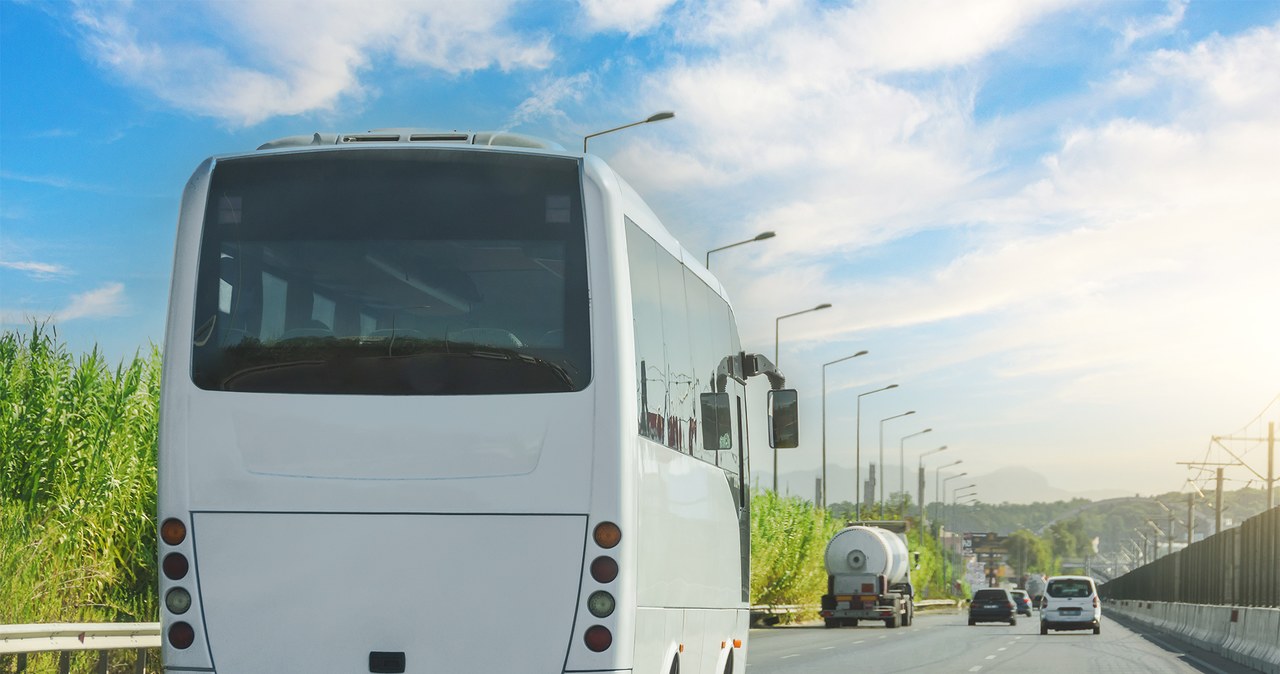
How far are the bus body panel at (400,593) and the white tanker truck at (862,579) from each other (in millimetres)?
43465

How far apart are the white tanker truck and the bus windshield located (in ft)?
142

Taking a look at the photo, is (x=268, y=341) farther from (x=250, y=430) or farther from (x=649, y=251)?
(x=649, y=251)

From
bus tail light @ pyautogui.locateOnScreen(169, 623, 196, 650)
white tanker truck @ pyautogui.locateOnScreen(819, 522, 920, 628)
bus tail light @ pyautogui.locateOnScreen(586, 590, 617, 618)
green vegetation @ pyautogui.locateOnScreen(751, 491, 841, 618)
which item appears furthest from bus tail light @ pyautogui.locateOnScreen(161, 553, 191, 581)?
white tanker truck @ pyautogui.locateOnScreen(819, 522, 920, 628)

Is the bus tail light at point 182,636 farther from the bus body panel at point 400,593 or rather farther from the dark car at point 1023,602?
the dark car at point 1023,602

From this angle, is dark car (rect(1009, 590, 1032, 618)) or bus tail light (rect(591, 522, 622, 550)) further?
dark car (rect(1009, 590, 1032, 618))

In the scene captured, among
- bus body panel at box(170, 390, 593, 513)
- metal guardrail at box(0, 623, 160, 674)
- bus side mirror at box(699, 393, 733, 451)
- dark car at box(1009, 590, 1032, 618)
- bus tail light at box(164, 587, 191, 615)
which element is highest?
bus side mirror at box(699, 393, 733, 451)

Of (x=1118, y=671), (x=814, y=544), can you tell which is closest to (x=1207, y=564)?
(x=814, y=544)

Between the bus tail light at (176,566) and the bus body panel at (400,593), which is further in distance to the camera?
the bus tail light at (176,566)

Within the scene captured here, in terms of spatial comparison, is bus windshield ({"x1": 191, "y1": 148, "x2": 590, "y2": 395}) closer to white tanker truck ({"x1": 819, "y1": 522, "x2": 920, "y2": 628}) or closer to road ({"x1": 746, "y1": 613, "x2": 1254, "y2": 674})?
road ({"x1": 746, "y1": 613, "x2": 1254, "y2": 674})

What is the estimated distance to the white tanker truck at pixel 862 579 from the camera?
5022cm

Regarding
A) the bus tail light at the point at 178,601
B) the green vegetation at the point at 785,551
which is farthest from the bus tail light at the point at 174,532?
the green vegetation at the point at 785,551

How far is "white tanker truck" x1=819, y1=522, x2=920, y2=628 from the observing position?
50219 mm

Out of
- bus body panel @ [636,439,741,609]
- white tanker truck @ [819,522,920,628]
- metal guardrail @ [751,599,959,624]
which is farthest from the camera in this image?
white tanker truck @ [819,522,920,628]

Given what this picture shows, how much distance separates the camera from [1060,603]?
46.9 metres
